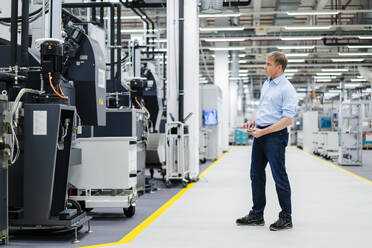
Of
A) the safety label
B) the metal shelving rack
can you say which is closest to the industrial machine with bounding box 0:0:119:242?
the safety label

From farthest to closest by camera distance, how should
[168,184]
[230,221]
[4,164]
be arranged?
[168,184] → [230,221] → [4,164]

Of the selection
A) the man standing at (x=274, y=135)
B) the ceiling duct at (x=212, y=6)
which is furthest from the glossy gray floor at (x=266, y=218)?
the ceiling duct at (x=212, y=6)

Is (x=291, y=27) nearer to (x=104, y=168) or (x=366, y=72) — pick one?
(x=104, y=168)

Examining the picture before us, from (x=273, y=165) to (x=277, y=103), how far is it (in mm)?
604

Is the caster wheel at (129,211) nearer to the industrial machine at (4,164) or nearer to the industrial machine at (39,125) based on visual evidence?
the industrial machine at (39,125)

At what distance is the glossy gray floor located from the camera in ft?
13.5

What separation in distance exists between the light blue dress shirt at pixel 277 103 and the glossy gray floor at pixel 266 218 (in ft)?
3.60

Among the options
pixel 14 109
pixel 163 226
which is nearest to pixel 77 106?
pixel 14 109

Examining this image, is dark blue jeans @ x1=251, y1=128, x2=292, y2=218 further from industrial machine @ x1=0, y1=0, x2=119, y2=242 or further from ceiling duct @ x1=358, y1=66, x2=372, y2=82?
ceiling duct @ x1=358, y1=66, x2=372, y2=82

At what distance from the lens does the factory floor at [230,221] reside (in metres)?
4.11

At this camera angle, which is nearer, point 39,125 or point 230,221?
point 39,125

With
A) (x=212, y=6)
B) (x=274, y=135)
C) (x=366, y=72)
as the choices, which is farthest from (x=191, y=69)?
(x=366, y=72)

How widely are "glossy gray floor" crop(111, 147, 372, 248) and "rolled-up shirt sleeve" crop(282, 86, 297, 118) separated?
3.72 ft

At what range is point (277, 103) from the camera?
14.8ft
